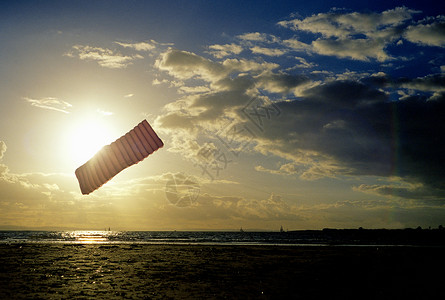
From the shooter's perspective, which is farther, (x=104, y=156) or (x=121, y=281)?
(x=121, y=281)

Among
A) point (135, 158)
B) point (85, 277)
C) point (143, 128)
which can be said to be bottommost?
point (85, 277)

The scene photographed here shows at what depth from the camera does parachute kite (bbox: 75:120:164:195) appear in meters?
14.2

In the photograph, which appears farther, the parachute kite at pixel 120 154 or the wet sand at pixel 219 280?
the wet sand at pixel 219 280

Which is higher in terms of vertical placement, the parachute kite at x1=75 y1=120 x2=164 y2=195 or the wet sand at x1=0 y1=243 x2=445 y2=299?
A: the parachute kite at x1=75 y1=120 x2=164 y2=195

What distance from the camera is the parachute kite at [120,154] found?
14.2 m

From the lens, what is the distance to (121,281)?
19.8 metres

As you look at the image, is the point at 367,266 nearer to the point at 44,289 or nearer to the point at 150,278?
the point at 150,278

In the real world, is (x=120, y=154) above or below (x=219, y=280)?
above

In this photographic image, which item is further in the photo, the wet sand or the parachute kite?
the wet sand

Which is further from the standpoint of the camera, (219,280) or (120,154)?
(219,280)

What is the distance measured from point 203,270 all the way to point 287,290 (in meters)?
7.81

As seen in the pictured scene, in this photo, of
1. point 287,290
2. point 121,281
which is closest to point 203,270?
point 121,281

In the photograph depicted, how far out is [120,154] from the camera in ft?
46.9

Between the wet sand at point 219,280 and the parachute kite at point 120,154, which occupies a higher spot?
the parachute kite at point 120,154
